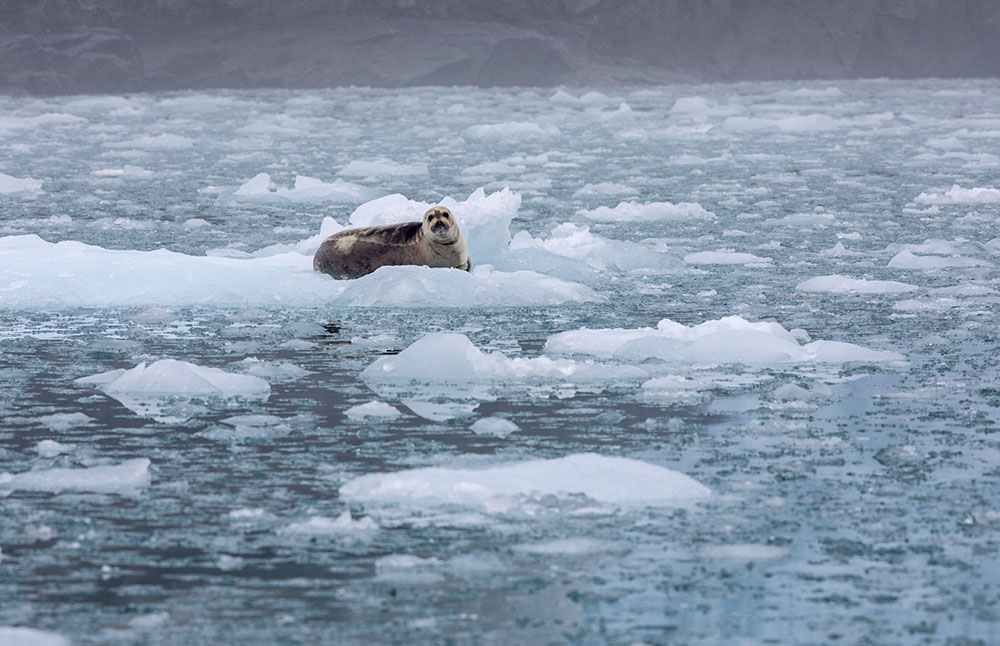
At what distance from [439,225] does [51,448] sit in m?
3.19

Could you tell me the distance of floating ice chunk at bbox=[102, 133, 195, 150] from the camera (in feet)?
60.8

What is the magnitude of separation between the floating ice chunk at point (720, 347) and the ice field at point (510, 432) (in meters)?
0.02

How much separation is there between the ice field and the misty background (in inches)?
1455

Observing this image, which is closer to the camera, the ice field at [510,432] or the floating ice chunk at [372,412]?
the ice field at [510,432]

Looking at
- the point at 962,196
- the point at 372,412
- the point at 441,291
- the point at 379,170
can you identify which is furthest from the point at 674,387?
the point at 379,170

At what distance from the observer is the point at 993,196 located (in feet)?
38.9

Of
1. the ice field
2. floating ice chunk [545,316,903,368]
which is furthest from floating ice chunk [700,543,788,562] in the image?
floating ice chunk [545,316,903,368]

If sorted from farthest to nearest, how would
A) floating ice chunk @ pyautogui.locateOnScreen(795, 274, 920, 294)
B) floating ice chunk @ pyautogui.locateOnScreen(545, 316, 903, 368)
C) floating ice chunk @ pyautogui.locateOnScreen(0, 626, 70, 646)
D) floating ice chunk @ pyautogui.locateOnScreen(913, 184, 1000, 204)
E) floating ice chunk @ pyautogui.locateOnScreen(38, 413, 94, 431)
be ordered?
1. floating ice chunk @ pyautogui.locateOnScreen(913, 184, 1000, 204)
2. floating ice chunk @ pyautogui.locateOnScreen(795, 274, 920, 294)
3. floating ice chunk @ pyautogui.locateOnScreen(545, 316, 903, 368)
4. floating ice chunk @ pyautogui.locateOnScreen(38, 413, 94, 431)
5. floating ice chunk @ pyautogui.locateOnScreen(0, 626, 70, 646)

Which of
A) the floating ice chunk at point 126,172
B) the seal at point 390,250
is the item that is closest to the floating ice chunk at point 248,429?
the seal at point 390,250

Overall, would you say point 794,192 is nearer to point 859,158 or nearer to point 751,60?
point 859,158

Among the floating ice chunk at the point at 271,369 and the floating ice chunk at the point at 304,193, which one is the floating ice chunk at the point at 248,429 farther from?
the floating ice chunk at the point at 304,193

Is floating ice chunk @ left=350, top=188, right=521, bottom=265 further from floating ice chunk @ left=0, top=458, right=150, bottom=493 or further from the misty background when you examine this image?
the misty background

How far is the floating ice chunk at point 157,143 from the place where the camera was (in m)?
18.5

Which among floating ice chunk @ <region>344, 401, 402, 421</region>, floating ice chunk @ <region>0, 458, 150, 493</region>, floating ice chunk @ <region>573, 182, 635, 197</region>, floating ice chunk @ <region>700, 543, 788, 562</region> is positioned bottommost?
floating ice chunk @ <region>700, 543, 788, 562</region>
